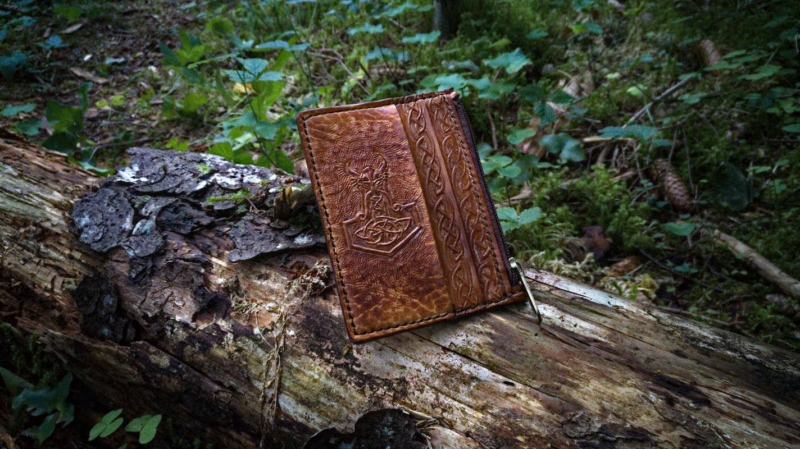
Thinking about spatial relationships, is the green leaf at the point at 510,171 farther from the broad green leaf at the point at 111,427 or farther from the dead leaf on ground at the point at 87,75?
the dead leaf on ground at the point at 87,75

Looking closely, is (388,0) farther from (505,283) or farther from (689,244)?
(505,283)

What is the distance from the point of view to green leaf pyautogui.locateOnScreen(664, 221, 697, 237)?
293cm

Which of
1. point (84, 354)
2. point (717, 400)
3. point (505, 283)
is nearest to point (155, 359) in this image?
point (84, 354)

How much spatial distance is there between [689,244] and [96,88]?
6.10 meters

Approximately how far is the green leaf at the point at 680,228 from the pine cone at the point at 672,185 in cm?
27

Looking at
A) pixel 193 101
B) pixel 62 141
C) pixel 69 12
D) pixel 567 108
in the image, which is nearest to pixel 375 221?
pixel 567 108

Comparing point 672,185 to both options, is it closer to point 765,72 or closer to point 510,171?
point 765,72

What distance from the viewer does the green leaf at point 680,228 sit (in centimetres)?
293

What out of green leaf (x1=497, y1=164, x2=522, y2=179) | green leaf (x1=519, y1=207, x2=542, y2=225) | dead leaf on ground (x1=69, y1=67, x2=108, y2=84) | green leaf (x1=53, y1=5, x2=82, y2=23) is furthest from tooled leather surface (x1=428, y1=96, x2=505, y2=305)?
green leaf (x1=53, y1=5, x2=82, y2=23)

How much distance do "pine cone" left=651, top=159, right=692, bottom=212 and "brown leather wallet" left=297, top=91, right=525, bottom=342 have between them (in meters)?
2.01

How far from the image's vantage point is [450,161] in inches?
79.7

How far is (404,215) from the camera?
6.28 feet

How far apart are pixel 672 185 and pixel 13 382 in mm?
4023

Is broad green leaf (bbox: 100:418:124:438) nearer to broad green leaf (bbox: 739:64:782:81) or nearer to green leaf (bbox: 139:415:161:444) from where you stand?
green leaf (bbox: 139:415:161:444)
